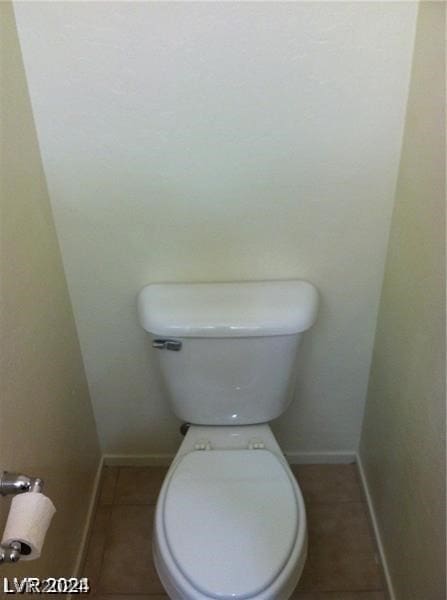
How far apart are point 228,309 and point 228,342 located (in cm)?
8

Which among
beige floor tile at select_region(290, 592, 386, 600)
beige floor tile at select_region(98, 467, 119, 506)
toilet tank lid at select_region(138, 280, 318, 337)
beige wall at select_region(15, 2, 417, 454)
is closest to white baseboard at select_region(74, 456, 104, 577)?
beige floor tile at select_region(98, 467, 119, 506)

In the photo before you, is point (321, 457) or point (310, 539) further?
point (321, 457)

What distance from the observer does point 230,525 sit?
44.5 inches

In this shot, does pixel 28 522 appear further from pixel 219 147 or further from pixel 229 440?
pixel 219 147

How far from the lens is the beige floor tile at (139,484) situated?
1.69 meters

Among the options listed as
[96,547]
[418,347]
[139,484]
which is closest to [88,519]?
[96,547]

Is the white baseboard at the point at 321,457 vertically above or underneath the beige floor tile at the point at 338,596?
above

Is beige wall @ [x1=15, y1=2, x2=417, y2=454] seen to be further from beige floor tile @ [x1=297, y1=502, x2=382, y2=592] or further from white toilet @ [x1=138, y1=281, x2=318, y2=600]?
beige floor tile @ [x1=297, y1=502, x2=382, y2=592]

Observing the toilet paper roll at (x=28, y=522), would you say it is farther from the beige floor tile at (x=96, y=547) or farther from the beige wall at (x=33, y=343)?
the beige floor tile at (x=96, y=547)

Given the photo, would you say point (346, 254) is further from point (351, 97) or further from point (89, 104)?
point (89, 104)

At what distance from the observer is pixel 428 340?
42.5 inches

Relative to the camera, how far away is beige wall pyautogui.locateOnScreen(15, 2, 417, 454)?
3.51 ft

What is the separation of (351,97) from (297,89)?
4.8 inches

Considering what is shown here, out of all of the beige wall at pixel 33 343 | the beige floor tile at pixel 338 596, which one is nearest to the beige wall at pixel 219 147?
the beige wall at pixel 33 343
